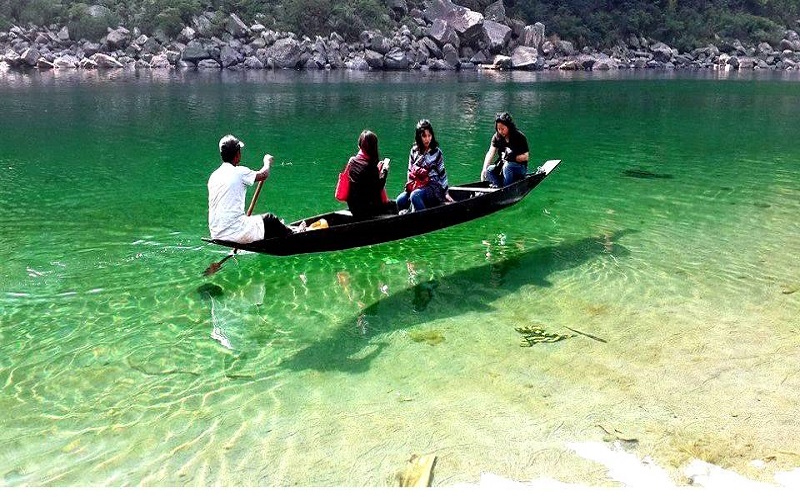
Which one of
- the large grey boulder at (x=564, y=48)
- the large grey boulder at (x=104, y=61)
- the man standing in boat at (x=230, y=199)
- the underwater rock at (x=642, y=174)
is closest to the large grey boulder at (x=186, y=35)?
the large grey boulder at (x=104, y=61)

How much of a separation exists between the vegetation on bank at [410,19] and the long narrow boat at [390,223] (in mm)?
52685

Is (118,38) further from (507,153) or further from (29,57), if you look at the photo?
(507,153)

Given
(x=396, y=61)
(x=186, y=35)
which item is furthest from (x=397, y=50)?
(x=186, y=35)

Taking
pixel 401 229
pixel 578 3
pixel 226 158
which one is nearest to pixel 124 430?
pixel 226 158

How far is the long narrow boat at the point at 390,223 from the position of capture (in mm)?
8070

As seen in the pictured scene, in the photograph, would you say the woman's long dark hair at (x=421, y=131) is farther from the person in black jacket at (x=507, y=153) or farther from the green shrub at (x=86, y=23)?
the green shrub at (x=86, y=23)

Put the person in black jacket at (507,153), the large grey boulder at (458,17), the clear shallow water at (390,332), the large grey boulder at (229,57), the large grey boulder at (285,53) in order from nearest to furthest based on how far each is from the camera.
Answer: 1. the clear shallow water at (390,332)
2. the person in black jacket at (507,153)
3. the large grey boulder at (229,57)
4. the large grey boulder at (285,53)
5. the large grey boulder at (458,17)

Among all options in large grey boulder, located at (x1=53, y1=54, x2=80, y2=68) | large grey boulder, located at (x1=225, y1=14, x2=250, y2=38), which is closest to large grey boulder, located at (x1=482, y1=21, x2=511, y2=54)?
large grey boulder, located at (x1=225, y1=14, x2=250, y2=38)

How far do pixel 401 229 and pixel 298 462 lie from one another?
16.1 feet

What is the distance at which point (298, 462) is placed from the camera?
5059mm

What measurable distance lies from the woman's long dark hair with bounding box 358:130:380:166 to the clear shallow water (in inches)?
62.2

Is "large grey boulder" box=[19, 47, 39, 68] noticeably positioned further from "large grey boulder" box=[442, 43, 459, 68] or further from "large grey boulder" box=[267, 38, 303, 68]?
"large grey boulder" box=[442, 43, 459, 68]

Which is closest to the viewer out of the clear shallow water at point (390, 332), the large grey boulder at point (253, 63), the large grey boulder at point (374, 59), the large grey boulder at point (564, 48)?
the clear shallow water at point (390, 332)

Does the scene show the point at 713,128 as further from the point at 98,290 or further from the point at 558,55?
the point at 558,55
